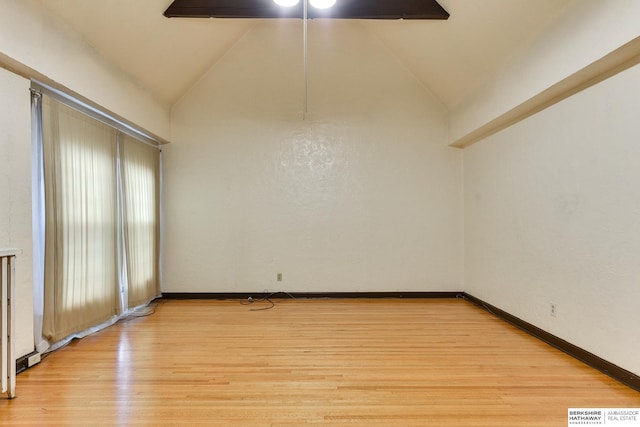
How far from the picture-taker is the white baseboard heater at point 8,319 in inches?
75.4

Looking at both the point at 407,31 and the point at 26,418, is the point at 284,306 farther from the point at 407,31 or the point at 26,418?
the point at 407,31

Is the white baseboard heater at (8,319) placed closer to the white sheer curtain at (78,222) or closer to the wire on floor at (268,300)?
the white sheer curtain at (78,222)

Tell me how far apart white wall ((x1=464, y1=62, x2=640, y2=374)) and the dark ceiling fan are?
172 centimetres

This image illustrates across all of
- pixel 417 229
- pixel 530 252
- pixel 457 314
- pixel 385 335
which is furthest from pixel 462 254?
pixel 385 335

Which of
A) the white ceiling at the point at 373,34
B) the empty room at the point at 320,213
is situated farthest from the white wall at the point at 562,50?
→ the white ceiling at the point at 373,34

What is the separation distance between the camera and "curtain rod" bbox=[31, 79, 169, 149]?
2701 millimetres

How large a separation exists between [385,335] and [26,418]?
9.08 feet

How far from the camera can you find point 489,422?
5.86 feet

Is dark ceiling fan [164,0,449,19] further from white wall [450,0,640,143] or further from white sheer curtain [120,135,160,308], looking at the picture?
white sheer curtain [120,135,160,308]

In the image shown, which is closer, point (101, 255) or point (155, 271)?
point (101, 255)

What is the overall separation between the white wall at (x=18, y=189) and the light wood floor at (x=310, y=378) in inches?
20.1

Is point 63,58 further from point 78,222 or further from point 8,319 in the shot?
point 8,319

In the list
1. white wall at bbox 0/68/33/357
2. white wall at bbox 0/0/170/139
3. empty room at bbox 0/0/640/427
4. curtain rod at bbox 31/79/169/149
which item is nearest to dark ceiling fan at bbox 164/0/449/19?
empty room at bbox 0/0/640/427

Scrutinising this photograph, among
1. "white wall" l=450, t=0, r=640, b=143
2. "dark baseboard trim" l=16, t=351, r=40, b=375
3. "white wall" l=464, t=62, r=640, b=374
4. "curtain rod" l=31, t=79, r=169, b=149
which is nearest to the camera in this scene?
"white wall" l=450, t=0, r=640, b=143
